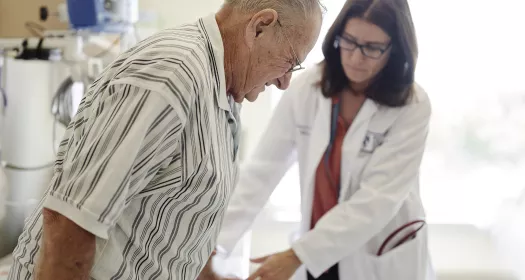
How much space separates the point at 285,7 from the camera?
736mm

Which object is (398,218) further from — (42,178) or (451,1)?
(42,178)

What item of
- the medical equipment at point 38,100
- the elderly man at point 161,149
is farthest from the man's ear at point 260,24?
the medical equipment at point 38,100

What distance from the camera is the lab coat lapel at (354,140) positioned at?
4.44ft

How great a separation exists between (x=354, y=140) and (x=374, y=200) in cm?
18

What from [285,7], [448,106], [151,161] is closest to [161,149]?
[151,161]

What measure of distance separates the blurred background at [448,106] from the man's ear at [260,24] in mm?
1152

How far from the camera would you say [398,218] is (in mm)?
Answer: 1398

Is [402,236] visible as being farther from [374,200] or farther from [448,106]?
Result: [448,106]

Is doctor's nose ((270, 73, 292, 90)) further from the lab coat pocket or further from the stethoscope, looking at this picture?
the lab coat pocket

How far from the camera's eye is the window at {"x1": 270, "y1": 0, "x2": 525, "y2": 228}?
1.95 metres

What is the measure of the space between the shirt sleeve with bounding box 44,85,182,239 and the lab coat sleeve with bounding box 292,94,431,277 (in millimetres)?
743

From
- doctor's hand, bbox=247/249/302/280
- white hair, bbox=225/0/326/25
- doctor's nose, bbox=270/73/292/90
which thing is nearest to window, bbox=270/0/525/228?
doctor's hand, bbox=247/249/302/280

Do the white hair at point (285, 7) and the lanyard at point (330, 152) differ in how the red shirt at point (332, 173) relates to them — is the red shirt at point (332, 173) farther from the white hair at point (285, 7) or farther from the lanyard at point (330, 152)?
the white hair at point (285, 7)

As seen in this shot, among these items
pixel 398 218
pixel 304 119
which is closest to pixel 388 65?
pixel 304 119
